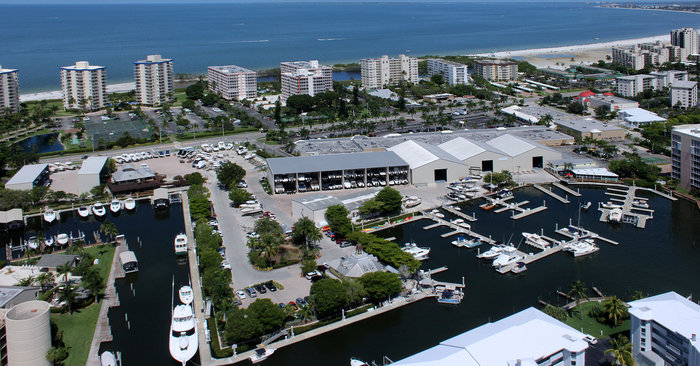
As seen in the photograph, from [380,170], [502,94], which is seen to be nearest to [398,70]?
[502,94]

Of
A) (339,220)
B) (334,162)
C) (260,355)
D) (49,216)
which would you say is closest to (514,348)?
(260,355)

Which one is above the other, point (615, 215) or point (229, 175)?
point (229, 175)

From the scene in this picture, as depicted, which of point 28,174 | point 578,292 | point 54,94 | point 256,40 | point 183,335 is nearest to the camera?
point 183,335

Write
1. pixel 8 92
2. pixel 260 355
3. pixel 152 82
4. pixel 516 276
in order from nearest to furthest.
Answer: pixel 260 355
pixel 516 276
pixel 8 92
pixel 152 82

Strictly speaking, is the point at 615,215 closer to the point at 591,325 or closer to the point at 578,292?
the point at 578,292

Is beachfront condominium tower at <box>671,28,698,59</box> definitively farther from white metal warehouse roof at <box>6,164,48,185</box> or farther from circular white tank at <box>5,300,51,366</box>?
circular white tank at <box>5,300,51,366</box>

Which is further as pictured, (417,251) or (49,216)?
(49,216)

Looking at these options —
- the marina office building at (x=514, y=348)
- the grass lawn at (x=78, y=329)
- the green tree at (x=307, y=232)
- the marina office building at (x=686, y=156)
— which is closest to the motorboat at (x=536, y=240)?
the green tree at (x=307, y=232)

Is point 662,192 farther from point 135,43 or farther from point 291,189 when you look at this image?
point 135,43
